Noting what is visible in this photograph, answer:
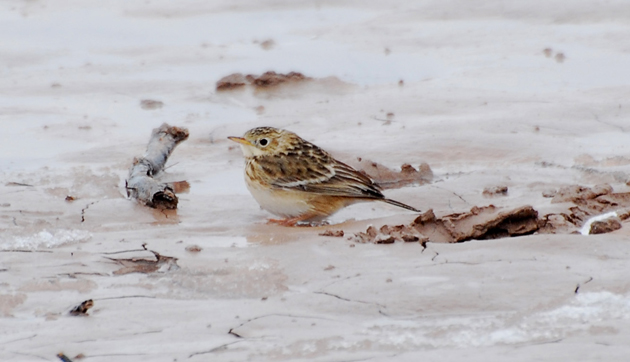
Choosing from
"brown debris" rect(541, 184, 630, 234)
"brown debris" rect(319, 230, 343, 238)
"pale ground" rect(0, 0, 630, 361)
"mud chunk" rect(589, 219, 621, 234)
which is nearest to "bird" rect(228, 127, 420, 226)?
"pale ground" rect(0, 0, 630, 361)

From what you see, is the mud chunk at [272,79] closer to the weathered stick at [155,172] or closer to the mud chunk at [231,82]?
the mud chunk at [231,82]

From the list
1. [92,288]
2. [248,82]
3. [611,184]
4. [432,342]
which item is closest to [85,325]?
[92,288]

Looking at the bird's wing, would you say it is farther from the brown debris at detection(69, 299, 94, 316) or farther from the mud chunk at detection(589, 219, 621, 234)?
the brown debris at detection(69, 299, 94, 316)

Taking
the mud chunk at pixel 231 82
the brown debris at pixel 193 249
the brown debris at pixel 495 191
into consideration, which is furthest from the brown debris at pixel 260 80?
the brown debris at pixel 193 249

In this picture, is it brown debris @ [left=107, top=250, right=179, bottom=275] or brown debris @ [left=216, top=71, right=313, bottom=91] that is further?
brown debris @ [left=216, top=71, right=313, bottom=91]

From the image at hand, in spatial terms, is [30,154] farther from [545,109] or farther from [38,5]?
[38,5]

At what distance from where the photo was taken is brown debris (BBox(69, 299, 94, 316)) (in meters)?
5.08

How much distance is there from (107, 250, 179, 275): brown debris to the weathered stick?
1400 millimetres

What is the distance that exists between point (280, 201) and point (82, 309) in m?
2.94

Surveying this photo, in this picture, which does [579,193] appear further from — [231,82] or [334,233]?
[231,82]

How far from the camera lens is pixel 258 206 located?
26.8 ft

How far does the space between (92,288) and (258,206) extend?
9.04 ft

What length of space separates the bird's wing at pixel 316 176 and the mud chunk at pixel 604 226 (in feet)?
6.15

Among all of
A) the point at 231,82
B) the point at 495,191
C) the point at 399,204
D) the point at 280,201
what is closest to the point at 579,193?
the point at 495,191
